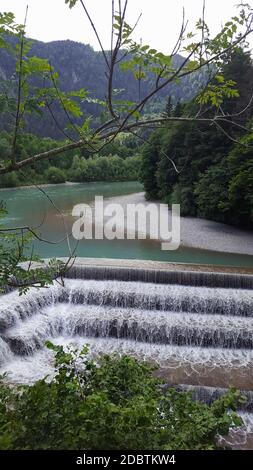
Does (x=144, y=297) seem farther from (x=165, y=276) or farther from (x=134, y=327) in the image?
(x=134, y=327)

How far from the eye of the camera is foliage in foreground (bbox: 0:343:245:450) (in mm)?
2227

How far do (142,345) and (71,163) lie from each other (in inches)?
1703

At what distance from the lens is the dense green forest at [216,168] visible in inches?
606

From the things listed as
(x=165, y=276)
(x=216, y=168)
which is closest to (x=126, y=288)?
(x=165, y=276)

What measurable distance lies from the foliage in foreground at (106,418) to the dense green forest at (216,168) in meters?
12.0

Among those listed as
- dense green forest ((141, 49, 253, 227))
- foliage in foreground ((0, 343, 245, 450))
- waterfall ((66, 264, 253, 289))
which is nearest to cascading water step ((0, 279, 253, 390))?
waterfall ((66, 264, 253, 289))

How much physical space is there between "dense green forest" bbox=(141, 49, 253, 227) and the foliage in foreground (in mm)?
12048

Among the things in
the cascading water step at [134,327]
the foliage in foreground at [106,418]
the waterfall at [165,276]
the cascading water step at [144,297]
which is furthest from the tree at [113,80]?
the waterfall at [165,276]

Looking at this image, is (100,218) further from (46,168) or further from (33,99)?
(46,168)

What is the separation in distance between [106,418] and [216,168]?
16037 millimetres

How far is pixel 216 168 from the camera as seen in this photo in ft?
56.9

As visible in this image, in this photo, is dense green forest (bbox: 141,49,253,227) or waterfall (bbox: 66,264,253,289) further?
dense green forest (bbox: 141,49,253,227)

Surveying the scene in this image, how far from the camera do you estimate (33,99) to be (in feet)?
6.19
